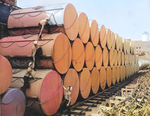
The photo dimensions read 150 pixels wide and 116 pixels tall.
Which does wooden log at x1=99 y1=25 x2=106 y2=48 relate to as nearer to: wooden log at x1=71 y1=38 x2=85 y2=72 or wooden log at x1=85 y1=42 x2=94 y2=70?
wooden log at x1=85 y1=42 x2=94 y2=70

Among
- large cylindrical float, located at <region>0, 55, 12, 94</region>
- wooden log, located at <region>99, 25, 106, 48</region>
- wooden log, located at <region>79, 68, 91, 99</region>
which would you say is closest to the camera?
large cylindrical float, located at <region>0, 55, 12, 94</region>

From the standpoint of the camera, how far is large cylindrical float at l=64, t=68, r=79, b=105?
15.1 ft

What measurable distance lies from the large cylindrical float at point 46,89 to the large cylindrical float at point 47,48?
27cm

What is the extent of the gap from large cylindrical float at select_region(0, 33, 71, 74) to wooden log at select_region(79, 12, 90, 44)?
115 centimetres

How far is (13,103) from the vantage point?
3.06m

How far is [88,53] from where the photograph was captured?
6098 mm

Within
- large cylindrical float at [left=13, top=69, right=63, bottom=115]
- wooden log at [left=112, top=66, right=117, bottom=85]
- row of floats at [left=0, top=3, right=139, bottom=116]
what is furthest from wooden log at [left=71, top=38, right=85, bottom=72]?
wooden log at [left=112, top=66, right=117, bottom=85]

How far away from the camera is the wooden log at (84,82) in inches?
216

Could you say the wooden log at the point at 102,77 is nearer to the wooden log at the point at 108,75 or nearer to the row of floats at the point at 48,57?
the wooden log at the point at 108,75

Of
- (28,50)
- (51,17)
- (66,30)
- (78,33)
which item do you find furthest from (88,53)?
(28,50)

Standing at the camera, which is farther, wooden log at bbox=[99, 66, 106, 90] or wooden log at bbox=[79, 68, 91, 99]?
wooden log at bbox=[99, 66, 106, 90]

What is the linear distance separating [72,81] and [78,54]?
2.97 ft

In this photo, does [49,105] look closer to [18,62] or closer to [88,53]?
[18,62]

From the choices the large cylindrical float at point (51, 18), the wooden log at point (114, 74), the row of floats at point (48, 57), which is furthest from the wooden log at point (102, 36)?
the large cylindrical float at point (51, 18)
